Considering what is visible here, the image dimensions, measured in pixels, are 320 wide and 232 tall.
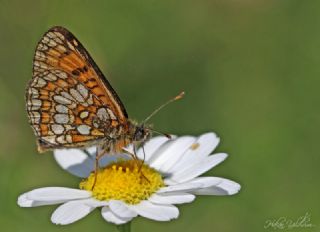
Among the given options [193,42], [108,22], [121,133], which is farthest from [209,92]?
[121,133]

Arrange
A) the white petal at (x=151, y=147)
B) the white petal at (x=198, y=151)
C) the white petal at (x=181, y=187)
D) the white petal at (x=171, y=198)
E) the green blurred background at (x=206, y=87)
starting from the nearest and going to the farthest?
the white petal at (x=171, y=198) < the white petal at (x=181, y=187) < the white petal at (x=198, y=151) < the white petal at (x=151, y=147) < the green blurred background at (x=206, y=87)

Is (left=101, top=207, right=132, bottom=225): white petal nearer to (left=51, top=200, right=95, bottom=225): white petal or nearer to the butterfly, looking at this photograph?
(left=51, top=200, right=95, bottom=225): white petal

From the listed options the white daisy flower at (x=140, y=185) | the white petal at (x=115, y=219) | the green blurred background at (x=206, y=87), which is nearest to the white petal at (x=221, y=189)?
the white daisy flower at (x=140, y=185)

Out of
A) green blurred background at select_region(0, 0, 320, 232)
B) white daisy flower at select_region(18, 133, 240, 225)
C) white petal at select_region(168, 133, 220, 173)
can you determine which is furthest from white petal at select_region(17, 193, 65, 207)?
green blurred background at select_region(0, 0, 320, 232)

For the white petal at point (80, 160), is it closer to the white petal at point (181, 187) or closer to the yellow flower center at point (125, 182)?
the yellow flower center at point (125, 182)

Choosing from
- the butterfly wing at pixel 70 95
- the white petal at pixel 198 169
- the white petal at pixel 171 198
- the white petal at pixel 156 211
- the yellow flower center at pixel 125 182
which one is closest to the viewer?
the white petal at pixel 156 211

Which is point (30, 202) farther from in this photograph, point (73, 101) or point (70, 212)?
point (73, 101)
